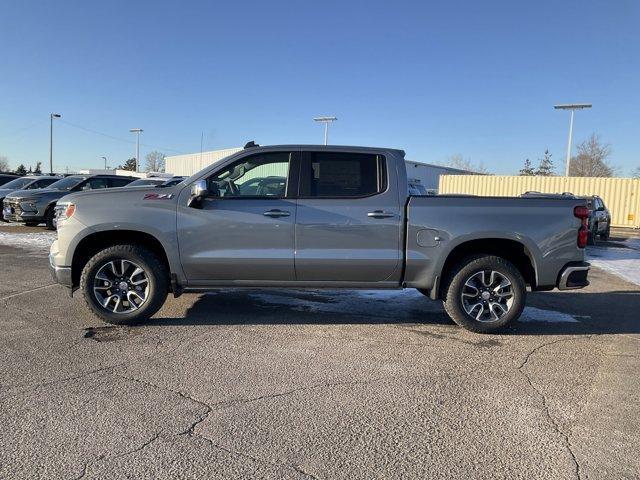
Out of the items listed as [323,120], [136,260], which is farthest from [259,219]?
[323,120]

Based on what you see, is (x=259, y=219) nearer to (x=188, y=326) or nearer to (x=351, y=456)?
(x=188, y=326)

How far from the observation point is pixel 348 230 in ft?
17.8

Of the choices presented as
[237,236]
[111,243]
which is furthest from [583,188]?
[111,243]

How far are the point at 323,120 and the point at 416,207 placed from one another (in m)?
36.5

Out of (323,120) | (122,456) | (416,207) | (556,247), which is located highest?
(323,120)

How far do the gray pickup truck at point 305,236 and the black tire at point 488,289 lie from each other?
12 millimetres

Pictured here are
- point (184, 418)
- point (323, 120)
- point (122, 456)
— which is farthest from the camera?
point (323, 120)

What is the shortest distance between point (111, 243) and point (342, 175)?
2.69 metres

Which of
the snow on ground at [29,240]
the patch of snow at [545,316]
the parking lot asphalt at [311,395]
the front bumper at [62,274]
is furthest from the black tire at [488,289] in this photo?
the snow on ground at [29,240]

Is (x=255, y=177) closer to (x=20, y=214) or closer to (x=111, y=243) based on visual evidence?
(x=111, y=243)

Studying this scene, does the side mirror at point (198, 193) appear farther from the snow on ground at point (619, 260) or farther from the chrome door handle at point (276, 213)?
the snow on ground at point (619, 260)

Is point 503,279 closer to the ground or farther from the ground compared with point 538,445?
farther from the ground

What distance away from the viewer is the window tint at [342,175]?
18.1 feet

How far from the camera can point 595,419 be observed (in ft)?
11.7
